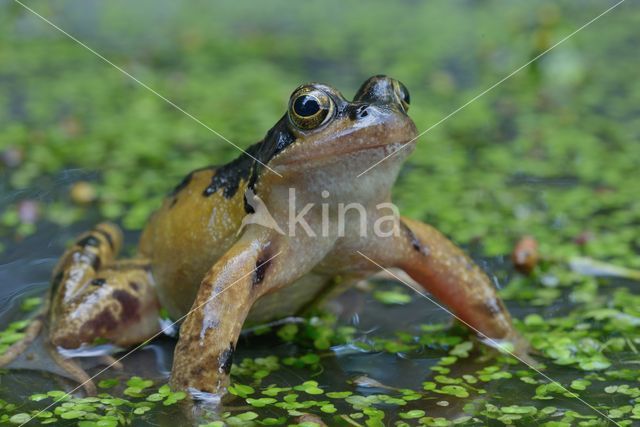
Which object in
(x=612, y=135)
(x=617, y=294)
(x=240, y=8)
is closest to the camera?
(x=617, y=294)

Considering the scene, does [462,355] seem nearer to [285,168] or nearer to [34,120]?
[285,168]

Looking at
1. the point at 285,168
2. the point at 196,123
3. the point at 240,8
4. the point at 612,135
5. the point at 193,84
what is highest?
the point at 240,8

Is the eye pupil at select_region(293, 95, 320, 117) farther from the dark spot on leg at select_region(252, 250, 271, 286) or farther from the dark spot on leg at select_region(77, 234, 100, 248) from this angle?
the dark spot on leg at select_region(77, 234, 100, 248)

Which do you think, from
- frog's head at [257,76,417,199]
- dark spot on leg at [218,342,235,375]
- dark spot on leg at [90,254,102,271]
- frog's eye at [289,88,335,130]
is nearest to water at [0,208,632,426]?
dark spot on leg at [218,342,235,375]

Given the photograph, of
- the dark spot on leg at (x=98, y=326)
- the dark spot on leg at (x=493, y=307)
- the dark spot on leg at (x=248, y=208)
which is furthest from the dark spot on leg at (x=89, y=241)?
the dark spot on leg at (x=493, y=307)

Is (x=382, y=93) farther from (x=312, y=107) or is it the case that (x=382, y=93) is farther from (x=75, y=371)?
(x=75, y=371)

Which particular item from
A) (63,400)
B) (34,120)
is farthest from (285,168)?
(34,120)
